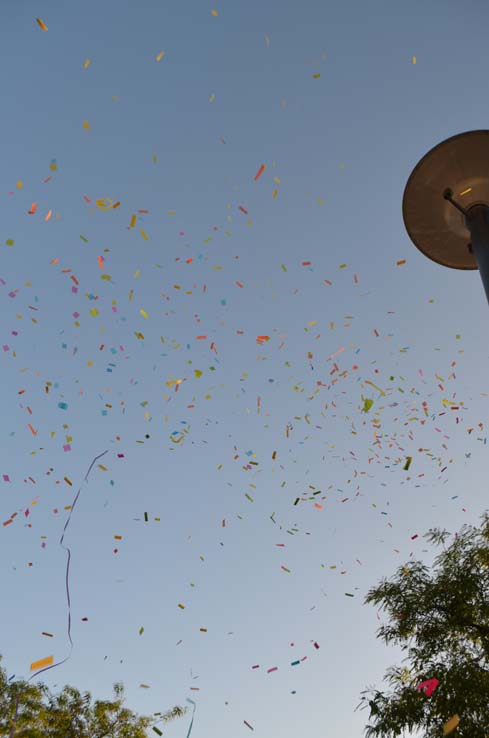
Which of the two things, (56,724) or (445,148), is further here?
(56,724)

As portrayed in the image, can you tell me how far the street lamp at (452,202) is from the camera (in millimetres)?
3943

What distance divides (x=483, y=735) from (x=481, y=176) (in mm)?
7773

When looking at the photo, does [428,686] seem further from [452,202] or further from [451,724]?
[452,202]

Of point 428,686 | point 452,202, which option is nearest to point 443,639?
point 428,686

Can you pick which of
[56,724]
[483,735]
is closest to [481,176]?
[483,735]

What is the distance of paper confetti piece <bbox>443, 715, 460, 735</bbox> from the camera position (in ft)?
24.3

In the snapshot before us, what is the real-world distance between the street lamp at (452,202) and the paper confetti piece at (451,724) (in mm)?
6976

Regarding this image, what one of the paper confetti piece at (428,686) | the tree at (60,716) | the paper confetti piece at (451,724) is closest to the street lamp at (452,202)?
the paper confetti piece at (451,724)

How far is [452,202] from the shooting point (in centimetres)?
408

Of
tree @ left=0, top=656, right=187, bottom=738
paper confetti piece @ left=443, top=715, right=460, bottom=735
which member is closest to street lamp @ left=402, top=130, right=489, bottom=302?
paper confetti piece @ left=443, top=715, right=460, bottom=735

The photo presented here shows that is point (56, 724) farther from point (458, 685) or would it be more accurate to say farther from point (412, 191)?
point (412, 191)

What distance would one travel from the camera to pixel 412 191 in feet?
14.2

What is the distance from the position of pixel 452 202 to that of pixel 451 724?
25.3ft

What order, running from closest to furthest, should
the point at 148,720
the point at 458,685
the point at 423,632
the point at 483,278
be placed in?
the point at 483,278 < the point at 458,685 < the point at 423,632 < the point at 148,720
